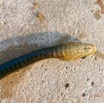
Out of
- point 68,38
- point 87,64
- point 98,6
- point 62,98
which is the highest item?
point 98,6

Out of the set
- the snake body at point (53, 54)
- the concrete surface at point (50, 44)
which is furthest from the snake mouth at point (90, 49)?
the concrete surface at point (50, 44)

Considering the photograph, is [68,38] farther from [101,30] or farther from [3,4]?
[3,4]

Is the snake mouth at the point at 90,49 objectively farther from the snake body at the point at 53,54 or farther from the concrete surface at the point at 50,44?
the concrete surface at the point at 50,44

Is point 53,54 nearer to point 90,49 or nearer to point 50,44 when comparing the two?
point 50,44

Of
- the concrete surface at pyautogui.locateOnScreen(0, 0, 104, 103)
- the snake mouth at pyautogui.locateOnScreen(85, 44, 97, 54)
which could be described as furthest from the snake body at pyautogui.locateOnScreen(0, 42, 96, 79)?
the concrete surface at pyautogui.locateOnScreen(0, 0, 104, 103)

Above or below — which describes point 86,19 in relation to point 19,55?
above

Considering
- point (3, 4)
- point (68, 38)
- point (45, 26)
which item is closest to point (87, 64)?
point (68, 38)
